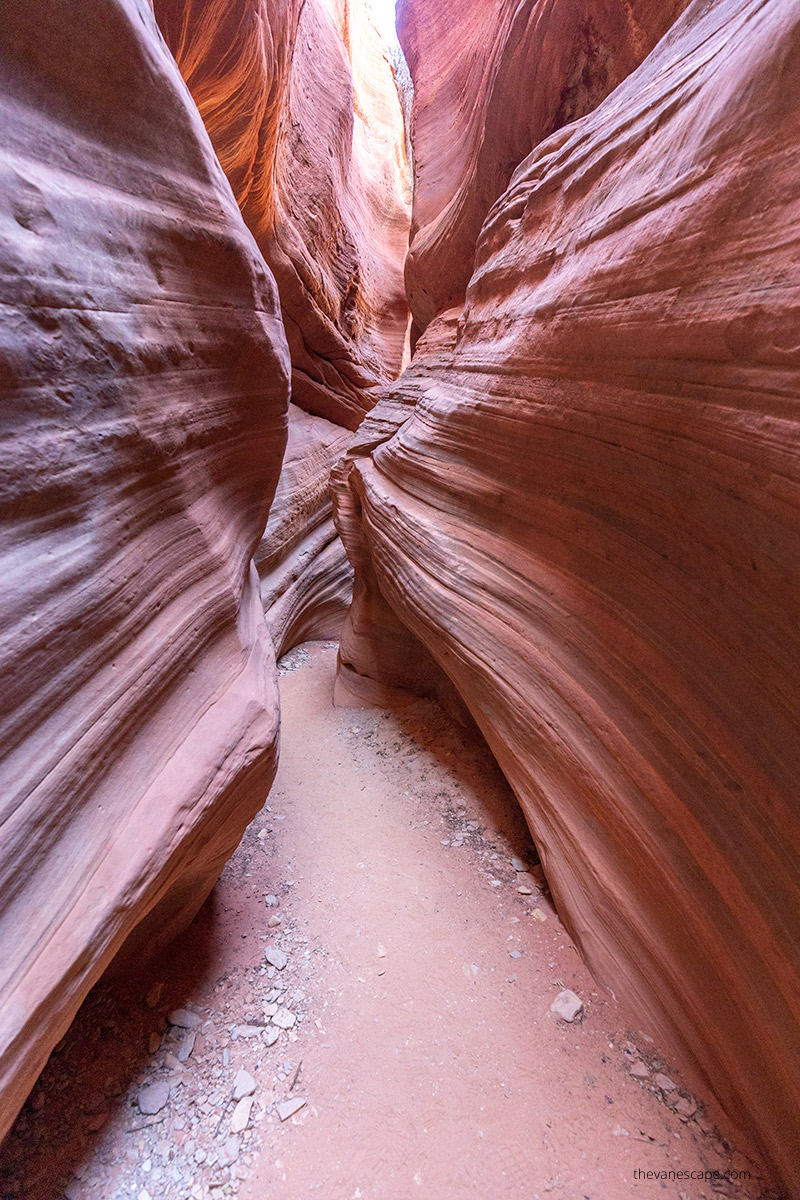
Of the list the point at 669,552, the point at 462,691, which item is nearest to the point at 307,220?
the point at 462,691

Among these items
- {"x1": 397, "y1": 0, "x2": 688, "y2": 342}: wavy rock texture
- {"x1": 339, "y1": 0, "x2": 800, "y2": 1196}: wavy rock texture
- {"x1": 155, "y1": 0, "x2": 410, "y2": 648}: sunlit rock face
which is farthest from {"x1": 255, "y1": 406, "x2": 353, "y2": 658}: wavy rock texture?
{"x1": 339, "y1": 0, "x2": 800, "y2": 1196}: wavy rock texture

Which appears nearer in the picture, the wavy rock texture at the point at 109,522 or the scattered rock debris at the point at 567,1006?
the wavy rock texture at the point at 109,522

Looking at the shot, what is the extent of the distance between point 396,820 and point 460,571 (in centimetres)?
133

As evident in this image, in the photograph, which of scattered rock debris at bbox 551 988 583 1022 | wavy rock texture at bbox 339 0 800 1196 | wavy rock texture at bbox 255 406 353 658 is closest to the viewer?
wavy rock texture at bbox 339 0 800 1196

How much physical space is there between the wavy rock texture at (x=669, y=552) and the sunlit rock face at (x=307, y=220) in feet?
11.1

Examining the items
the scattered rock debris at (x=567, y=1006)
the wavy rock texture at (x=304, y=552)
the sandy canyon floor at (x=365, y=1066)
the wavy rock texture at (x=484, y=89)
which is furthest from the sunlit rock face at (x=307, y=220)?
the scattered rock debris at (x=567, y=1006)

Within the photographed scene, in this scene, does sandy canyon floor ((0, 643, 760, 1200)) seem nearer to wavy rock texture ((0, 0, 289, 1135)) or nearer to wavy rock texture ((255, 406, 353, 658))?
wavy rock texture ((0, 0, 289, 1135))

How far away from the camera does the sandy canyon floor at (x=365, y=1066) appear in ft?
4.06

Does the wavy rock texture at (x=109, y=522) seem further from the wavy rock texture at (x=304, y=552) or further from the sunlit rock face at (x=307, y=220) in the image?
the sunlit rock face at (x=307, y=220)

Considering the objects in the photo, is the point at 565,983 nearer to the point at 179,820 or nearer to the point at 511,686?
the point at 511,686

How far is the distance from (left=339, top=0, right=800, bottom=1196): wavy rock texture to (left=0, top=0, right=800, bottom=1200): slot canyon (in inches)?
0.5

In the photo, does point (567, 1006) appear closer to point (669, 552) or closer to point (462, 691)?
point (462, 691)

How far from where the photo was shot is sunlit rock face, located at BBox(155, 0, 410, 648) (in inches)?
166

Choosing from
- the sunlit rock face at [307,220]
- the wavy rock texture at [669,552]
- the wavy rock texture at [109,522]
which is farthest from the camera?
the sunlit rock face at [307,220]
